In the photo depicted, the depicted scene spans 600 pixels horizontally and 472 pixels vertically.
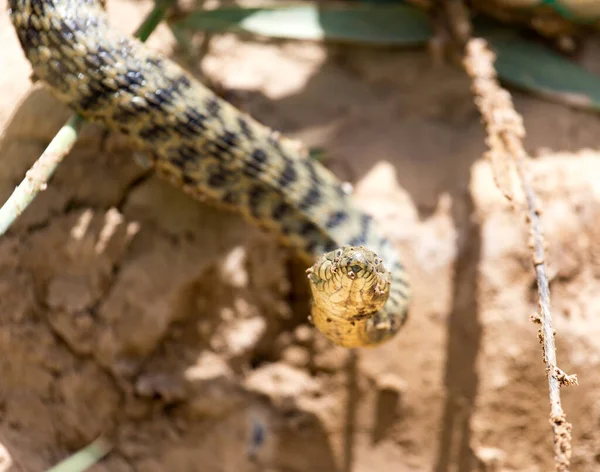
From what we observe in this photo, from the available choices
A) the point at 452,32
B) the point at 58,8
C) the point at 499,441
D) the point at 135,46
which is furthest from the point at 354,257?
the point at 452,32

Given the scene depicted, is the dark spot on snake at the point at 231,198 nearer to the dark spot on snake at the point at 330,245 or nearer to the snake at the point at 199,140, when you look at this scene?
the snake at the point at 199,140

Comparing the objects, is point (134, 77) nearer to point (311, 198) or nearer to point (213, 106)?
point (213, 106)

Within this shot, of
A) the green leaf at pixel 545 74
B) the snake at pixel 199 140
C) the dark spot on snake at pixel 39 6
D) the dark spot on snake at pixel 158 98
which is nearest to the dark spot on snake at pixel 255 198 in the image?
the snake at pixel 199 140

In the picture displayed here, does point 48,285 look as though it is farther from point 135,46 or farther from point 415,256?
point 415,256

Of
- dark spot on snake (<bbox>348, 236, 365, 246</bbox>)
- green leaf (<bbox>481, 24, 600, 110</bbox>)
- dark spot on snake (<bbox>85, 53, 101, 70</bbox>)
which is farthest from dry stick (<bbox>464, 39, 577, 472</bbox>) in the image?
dark spot on snake (<bbox>85, 53, 101, 70</bbox>)

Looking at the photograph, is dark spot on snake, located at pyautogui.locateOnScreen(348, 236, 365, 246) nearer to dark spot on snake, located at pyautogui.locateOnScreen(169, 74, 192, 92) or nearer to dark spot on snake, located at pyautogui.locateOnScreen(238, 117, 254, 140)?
dark spot on snake, located at pyautogui.locateOnScreen(238, 117, 254, 140)

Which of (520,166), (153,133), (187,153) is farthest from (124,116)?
(520,166)
